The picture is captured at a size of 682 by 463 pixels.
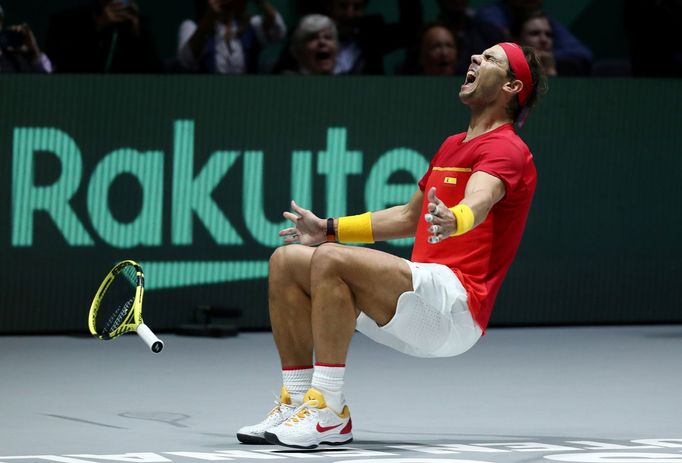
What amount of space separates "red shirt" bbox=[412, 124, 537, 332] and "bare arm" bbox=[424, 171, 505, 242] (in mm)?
45

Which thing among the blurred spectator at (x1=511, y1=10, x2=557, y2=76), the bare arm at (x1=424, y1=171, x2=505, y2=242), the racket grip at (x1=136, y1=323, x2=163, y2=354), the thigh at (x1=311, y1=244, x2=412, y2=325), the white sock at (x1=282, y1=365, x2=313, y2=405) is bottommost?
the white sock at (x1=282, y1=365, x2=313, y2=405)

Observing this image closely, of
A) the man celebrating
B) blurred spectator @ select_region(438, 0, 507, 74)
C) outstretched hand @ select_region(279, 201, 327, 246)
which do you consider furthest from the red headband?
blurred spectator @ select_region(438, 0, 507, 74)

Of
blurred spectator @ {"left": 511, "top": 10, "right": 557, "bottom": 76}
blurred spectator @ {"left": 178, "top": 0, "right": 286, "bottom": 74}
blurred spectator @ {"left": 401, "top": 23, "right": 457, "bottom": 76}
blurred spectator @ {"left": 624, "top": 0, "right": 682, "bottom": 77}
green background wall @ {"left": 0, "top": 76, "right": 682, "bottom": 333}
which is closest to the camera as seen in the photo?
green background wall @ {"left": 0, "top": 76, "right": 682, "bottom": 333}

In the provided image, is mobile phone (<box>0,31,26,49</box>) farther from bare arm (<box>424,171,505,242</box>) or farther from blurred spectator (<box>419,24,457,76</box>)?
bare arm (<box>424,171,505,242</box>)

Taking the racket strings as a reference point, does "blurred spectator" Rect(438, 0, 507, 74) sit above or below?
above

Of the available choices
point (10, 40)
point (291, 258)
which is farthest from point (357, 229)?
point (10, 40)

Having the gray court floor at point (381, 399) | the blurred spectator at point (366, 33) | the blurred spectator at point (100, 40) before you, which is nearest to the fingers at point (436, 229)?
the gray court floor at point (381, 399)

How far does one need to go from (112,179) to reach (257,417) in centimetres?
351

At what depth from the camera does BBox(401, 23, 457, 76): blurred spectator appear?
424 inches

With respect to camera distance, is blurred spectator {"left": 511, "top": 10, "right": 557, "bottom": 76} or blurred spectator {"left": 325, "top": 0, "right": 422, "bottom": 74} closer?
blurred spectator {"left": 325, "top": 0, "right": 422, "bottom": 74}

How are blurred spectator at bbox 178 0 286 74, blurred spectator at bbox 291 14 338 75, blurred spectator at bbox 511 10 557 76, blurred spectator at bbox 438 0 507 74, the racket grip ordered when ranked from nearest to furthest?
the racket grip
blurred spectator at bbox 178 0 286 74
blurred spectator at bbox 291 14 338 75
blurred spectator at bbox 438 0 507 74
blurred spectator at bbox 511 10 557 76

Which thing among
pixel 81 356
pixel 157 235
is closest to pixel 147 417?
pixel 81 356

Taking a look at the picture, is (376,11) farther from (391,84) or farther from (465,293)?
(465,293)

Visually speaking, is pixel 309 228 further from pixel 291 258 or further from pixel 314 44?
pixel 314 44
